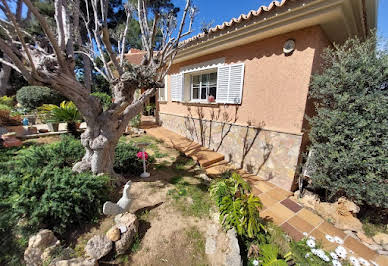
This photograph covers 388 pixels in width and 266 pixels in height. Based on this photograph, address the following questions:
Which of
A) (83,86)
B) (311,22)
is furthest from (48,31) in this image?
(311,22)

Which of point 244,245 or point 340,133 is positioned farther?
point 340,133

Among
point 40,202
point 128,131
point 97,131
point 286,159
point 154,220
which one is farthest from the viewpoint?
point 128,131

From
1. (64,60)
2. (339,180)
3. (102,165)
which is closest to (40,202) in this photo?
(102,165)

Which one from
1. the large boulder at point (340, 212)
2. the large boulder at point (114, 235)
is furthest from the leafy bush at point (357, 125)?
the large boulder at point (114, 235)

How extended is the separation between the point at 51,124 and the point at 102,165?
6.02 metres

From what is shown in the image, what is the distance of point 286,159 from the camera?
11.7ft

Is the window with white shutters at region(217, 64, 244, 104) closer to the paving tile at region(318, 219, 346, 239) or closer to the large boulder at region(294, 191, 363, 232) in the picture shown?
the large boulder at region(294, 191, 363, 232)

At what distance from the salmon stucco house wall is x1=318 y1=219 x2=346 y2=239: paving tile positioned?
90 centimetres

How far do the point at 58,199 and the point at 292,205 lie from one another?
4203mm

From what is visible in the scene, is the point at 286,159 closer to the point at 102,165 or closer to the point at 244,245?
the point at 244,245

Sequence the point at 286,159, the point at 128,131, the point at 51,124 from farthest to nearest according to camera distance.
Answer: the point at 128,131
the point at 51,124
the point at 286,159

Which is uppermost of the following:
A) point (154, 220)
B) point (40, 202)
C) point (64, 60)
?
point (64, 60)

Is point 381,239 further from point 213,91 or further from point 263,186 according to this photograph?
point 213,91

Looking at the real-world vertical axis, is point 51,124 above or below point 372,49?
below
